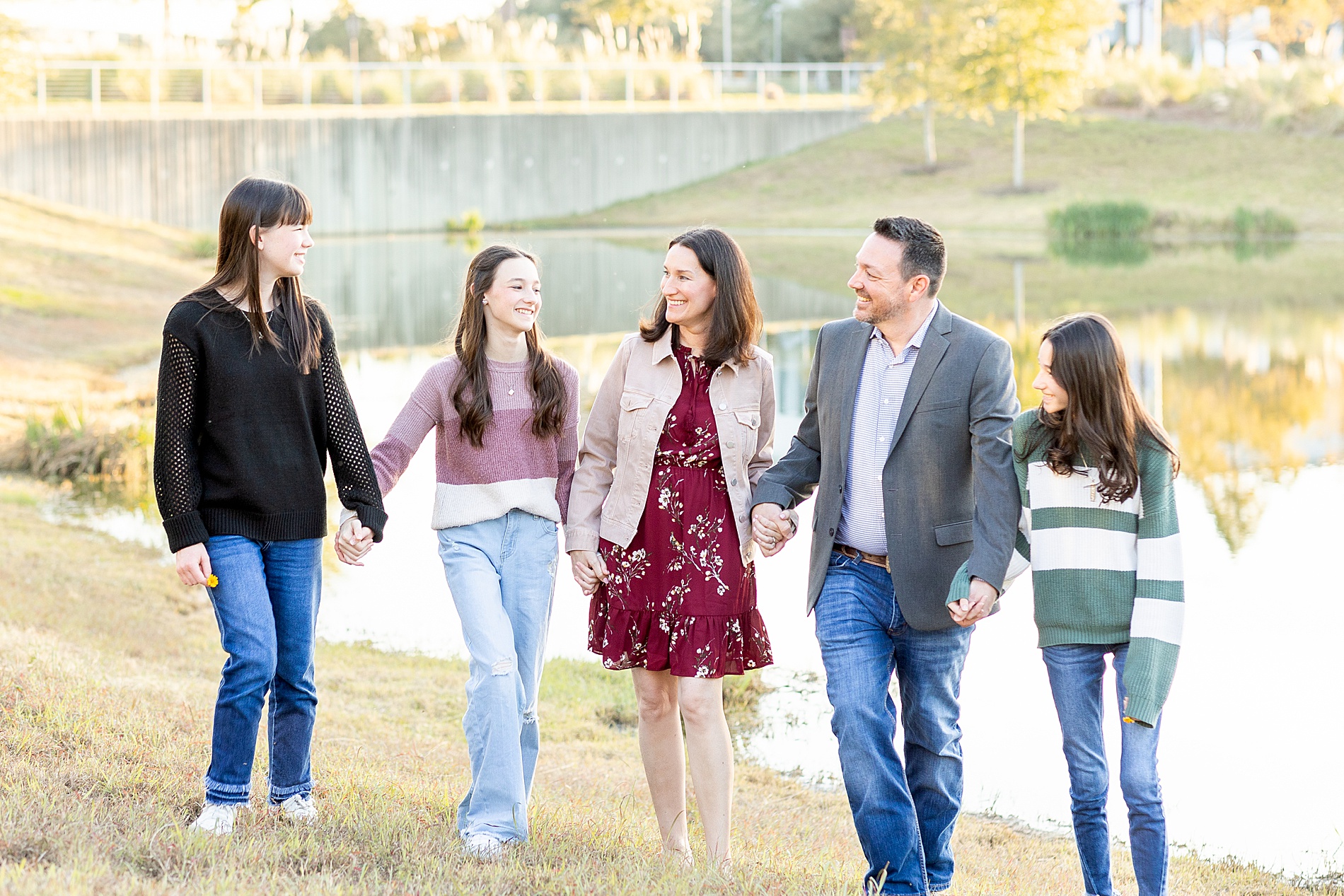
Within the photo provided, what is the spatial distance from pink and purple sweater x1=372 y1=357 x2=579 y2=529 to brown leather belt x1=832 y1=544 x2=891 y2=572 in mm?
812

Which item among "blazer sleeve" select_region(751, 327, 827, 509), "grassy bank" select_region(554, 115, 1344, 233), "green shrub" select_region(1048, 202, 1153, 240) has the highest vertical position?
"grassy bank" select_region(554, 115, 1344, 233)

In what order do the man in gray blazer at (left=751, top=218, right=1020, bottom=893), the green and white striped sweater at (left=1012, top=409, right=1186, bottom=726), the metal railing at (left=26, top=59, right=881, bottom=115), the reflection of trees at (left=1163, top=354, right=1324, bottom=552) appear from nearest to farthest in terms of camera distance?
1. the green and white striped sweater at (left=1012, top=409, right=1186, bottom=726)
2. the man in gray blazer at (left=751, top=218, right=1020, bottom=893)
3. the reflection of trees at (left=1163, top=354, right=1324, bottom=552)
4. the metal railing at (left=26, top=59, right=881, bottom=115)

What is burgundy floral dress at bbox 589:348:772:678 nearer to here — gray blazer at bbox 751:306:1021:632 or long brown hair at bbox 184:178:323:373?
gray blazer at bbox 751:306:1021:632

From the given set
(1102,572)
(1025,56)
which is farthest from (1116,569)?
(1025,56)

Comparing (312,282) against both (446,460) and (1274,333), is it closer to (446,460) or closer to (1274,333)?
(1274,333)

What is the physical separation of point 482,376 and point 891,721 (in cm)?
149

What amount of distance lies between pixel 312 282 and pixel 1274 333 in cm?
1488

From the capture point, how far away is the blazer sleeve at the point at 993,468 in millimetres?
3740

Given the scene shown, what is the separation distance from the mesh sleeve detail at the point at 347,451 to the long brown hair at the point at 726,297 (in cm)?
94

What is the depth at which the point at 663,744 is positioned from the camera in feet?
→ 13.4

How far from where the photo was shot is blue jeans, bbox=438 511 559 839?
151 inches

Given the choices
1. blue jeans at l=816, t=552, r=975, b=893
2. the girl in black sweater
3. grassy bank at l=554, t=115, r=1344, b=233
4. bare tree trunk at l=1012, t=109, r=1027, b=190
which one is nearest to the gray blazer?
blue jeans at l=816, t=552, r=975, b=893

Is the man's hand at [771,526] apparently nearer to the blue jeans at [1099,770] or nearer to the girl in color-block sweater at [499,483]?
the girl in color-block sweater at [499,483]

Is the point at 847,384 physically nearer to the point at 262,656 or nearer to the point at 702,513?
the point at 702,513
